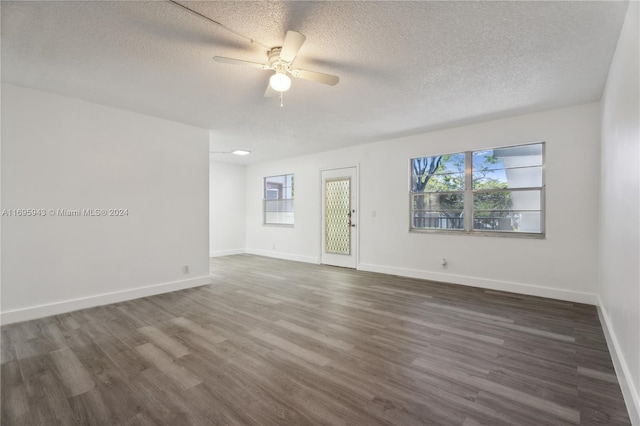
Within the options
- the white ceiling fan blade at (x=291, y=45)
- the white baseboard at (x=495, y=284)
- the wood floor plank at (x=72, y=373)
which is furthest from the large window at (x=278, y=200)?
the wood floor plank at (x=72, y=373)

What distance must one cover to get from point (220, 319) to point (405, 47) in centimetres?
322

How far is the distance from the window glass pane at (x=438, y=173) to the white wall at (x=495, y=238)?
14 cm

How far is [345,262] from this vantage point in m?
6.23

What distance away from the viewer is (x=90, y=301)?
145 inches

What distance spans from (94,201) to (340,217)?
421 centimetres

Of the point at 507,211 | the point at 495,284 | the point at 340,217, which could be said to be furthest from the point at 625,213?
the point at 340,217

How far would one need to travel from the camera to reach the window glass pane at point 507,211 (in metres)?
4.13

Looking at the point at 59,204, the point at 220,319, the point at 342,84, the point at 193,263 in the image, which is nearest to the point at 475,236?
the point at 342,84

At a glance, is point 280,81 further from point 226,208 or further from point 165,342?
point 226,208

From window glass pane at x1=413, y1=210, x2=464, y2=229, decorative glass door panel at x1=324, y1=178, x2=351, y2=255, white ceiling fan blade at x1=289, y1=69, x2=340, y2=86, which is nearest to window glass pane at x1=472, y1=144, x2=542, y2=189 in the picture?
window glass pane at x1=413, y1=210, x2=464, y2=229

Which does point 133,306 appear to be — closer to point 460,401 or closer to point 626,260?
point 460,401

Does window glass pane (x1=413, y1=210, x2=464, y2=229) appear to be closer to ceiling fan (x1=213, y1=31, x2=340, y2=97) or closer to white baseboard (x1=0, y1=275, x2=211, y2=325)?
ceiling fan (x1=213, y1=31, x2=340, y2=97)

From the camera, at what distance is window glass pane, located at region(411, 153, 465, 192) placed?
4.81 m

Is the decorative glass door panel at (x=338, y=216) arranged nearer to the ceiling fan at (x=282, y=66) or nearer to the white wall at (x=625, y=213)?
the ceiling fan at (x=282, y=66)
